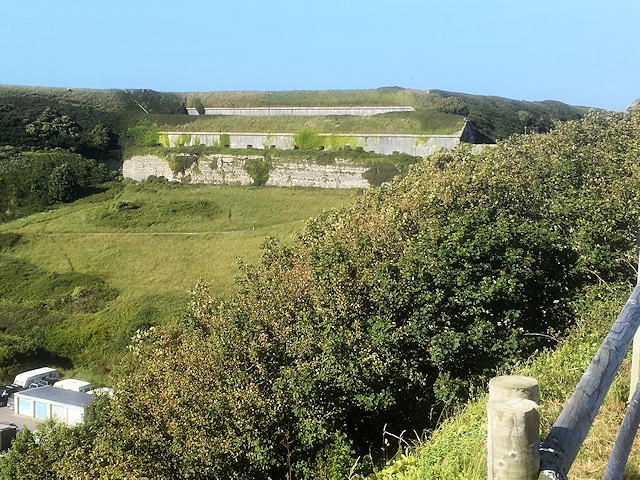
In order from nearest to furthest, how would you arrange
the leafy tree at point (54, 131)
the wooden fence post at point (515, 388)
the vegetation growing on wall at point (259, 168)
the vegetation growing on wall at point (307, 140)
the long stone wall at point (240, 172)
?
the wooden fence post at point (515, 388)
the long stone wall at point (240, 172)
the vegetation growing on wall at point (259, 168)
the vegetation growing on wall at point (307, 140)
the leafy tree at point (54, 131)

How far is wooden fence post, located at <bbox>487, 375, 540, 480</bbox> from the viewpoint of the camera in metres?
1.60

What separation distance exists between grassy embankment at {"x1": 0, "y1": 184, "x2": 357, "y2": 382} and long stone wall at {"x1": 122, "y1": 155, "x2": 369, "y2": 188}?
1.61 metres

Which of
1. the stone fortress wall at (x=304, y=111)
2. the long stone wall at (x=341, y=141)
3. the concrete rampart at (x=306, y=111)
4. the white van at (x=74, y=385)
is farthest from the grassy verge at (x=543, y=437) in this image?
the concrete rampart at (x=306, y=111)

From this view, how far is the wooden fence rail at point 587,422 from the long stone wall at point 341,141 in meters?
31.7

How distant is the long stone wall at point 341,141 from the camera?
115ft

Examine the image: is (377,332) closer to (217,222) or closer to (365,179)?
(217,222)

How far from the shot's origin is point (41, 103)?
47.9m

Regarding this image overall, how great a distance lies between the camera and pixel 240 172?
38000 mm

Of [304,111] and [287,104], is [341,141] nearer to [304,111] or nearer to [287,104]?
[304,111]

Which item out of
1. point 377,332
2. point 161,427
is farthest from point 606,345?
point 161,427

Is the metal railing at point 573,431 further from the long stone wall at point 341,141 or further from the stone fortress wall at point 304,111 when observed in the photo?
the stone fortress wall at point 304,111

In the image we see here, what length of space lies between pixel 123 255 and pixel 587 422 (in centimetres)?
2704

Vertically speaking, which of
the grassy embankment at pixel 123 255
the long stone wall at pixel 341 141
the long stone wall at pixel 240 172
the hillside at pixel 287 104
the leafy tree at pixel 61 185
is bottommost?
the grassy embankment at pixel 123 255

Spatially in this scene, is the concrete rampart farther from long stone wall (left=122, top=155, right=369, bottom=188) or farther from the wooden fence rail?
the wooden fence rail
